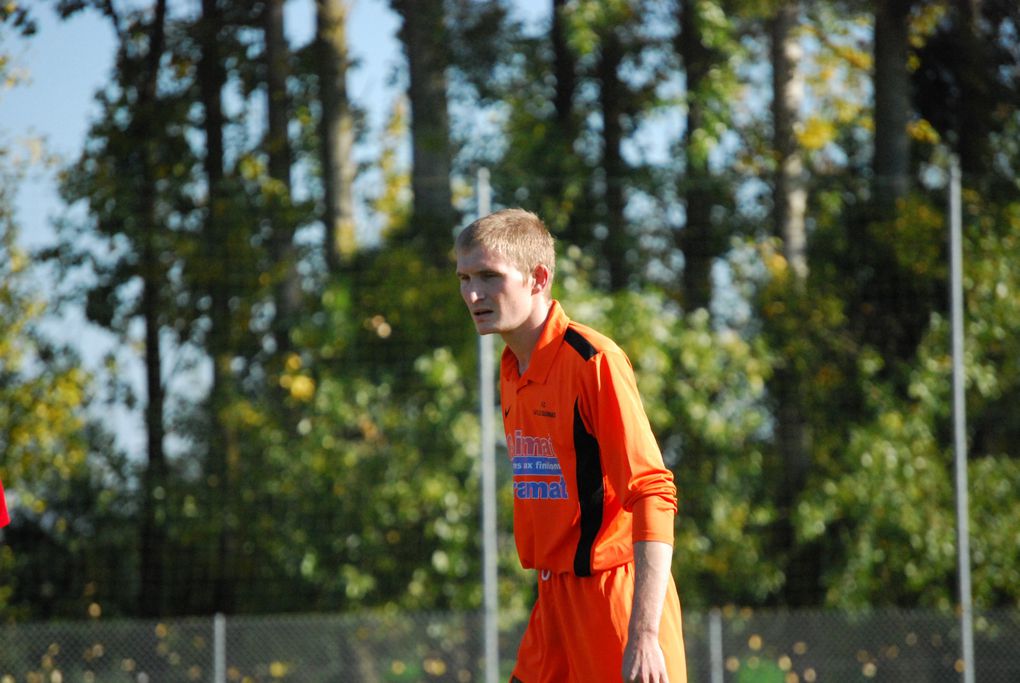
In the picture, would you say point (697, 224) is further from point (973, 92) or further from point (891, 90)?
point (973, 92)

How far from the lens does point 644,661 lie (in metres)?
2.49

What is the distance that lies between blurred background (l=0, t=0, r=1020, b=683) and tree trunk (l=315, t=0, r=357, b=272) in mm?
56

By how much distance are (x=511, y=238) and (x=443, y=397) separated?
4.59 m

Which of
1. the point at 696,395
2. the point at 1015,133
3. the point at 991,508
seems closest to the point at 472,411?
the point at 696,395

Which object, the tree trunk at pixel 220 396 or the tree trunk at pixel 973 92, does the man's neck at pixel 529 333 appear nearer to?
the tree trunk at pixel 220 396

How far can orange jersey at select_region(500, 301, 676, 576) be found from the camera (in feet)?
8.61

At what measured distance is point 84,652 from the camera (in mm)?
6867

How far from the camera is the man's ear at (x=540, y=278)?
287 centimetres

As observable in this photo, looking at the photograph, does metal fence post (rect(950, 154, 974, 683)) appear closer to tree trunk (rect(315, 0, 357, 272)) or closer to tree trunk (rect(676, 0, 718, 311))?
tree trunk (rect(676, 0, 718, 311))

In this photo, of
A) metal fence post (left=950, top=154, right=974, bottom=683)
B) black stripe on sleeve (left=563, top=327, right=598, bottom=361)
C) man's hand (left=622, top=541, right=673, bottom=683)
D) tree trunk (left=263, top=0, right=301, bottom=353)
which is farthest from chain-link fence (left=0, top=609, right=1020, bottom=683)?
man's hand (left=622, top=541, right=673, bottom=683)

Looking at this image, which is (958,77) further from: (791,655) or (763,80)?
(791,655)

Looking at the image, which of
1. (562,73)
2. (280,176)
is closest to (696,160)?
(562,73)

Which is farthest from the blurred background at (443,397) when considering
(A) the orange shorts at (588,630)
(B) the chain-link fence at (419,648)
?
(A) the orange shorts at (588,630)

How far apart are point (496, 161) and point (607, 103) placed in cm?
85
